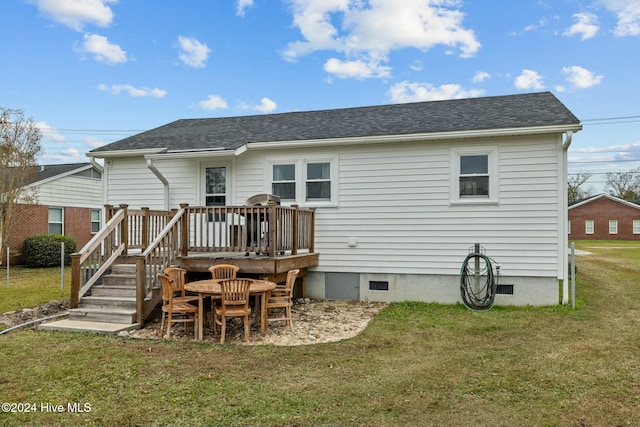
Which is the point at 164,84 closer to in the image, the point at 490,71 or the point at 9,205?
the point at 9,205

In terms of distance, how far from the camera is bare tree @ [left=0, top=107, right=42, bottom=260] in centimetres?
1562

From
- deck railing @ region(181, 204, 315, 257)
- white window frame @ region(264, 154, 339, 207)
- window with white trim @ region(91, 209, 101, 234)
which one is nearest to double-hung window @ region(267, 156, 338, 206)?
white window frame @ region(264, 154, 339, 207)

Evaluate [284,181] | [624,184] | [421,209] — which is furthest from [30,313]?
[624,184]

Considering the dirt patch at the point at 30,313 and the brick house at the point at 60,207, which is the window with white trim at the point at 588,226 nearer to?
the brick house at the point at 60,207

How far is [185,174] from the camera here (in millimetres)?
10219

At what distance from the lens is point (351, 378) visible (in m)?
4.47

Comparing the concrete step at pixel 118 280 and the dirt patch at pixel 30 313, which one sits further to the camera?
the concrete step at pixel 118 280

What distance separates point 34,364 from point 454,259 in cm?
710

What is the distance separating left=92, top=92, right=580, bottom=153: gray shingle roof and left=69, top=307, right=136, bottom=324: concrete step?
395 centimetres

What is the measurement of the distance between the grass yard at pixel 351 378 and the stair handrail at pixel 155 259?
93 cm

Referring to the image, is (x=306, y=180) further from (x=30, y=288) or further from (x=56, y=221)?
(x=56, y=221)

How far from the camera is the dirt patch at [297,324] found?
6285 millimetres

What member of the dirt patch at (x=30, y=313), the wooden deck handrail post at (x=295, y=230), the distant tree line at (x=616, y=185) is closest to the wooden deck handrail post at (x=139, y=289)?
the dirt patch at (x=30, y=313)

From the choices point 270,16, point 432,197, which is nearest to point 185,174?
point 432,197
